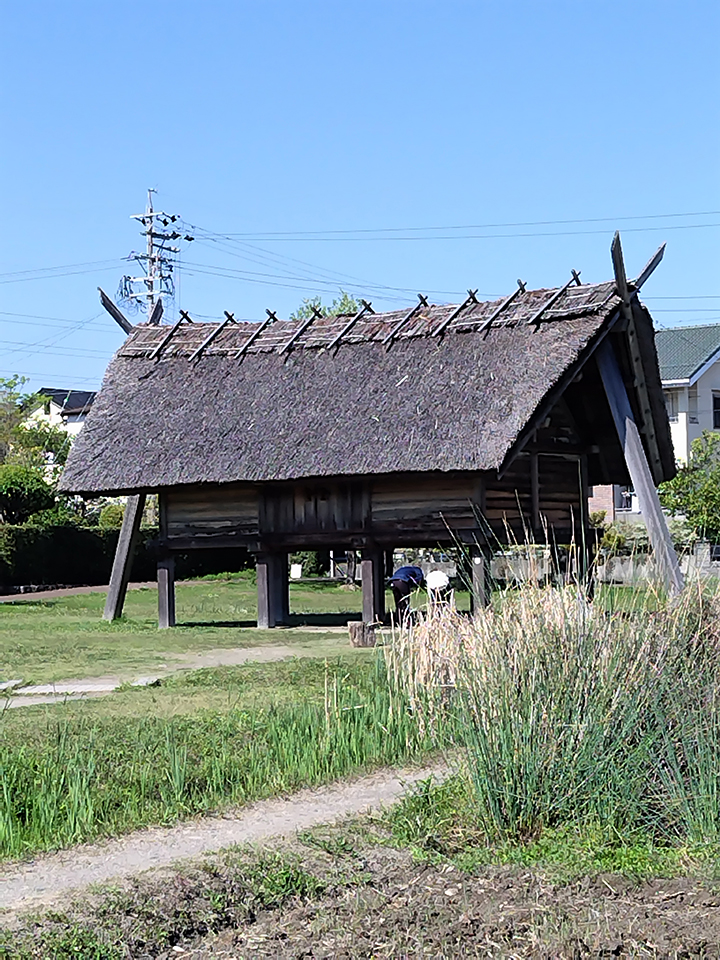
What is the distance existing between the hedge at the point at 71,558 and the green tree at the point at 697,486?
11712 millimetres

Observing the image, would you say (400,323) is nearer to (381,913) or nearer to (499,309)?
(499,309)

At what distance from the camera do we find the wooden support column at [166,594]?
895 inches

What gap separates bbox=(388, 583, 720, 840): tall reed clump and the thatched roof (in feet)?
36.6

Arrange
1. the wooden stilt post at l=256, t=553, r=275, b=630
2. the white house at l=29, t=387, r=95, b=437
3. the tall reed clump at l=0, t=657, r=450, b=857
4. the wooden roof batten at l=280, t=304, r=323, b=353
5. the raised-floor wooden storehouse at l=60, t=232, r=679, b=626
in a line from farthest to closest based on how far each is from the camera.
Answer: the white house at l=29, t=387, r=95, b=437 → the wooden roof batten at l=280, t=304, r=323, b=353 → the wooden stilt post at l=256, t=553, r=275, b=630 → the raised-floor wooden storehouse at l=60, t=232, r=679, b=626 → the tall reed clump at l=0, t=657, r=450, b=857

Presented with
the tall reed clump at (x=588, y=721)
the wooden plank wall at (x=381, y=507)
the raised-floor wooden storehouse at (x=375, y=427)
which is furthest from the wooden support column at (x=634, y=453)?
the tall reed clump at (x=588, y=721)

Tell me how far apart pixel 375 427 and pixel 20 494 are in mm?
18249

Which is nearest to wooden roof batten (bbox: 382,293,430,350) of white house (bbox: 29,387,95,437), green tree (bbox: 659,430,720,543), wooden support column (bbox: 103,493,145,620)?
wooden support column (bbox: 103,493,145,620)

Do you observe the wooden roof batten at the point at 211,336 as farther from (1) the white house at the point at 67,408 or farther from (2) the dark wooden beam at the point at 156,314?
(1) the white house at the point at 67,408

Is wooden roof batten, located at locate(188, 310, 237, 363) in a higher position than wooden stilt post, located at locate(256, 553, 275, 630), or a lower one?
higher

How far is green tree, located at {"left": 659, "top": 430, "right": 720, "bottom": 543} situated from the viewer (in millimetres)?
33969

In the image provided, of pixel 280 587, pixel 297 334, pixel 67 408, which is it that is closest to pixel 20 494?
pixel 280 587

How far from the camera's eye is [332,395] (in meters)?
21.7

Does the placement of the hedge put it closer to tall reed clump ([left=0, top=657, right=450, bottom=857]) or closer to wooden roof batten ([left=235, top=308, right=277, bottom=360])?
wooden roof batten ([left=235, top=308, right=277, bottom=360])

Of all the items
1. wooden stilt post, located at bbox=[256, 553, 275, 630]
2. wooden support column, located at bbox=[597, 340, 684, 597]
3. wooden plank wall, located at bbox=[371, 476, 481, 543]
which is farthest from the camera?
wooden stilt post, located at bbox=[256, 553, 275, 630]
